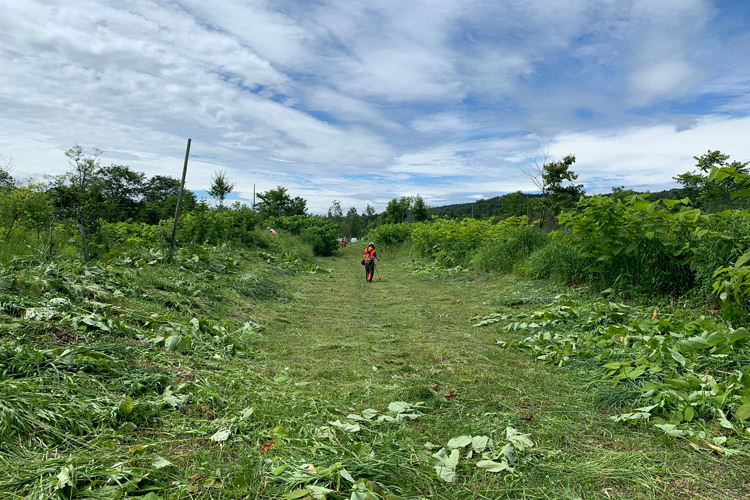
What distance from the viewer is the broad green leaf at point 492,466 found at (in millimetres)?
2137

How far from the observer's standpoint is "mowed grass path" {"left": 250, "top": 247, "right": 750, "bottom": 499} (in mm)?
2050

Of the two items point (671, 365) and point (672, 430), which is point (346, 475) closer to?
point (672, 430)

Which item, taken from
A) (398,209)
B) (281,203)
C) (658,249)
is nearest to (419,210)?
(398,209)

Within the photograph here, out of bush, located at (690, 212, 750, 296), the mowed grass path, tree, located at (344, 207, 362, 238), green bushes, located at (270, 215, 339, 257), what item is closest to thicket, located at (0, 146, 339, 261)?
green bushes, located at (270, 215, 339, 257)

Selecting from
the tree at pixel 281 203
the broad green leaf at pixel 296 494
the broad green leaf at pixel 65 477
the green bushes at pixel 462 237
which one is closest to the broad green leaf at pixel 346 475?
the broad green leaf at pixel 296 494

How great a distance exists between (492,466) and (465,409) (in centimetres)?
79

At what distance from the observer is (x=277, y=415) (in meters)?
2.71

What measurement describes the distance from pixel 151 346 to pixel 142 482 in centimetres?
193

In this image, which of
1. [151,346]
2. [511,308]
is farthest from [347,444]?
[511,308]

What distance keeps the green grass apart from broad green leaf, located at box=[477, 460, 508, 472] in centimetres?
3

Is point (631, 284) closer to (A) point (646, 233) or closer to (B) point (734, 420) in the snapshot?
(A) point (646, 233)

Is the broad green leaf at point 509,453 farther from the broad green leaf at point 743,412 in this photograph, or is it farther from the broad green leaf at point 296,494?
the broad green leaf at point 743,412

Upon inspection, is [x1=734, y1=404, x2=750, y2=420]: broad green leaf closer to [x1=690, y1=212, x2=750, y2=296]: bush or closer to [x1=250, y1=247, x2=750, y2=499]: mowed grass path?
[x1=250, y1=247, x2=750, y2=499]: mowed grass path

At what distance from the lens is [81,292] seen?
417cm
